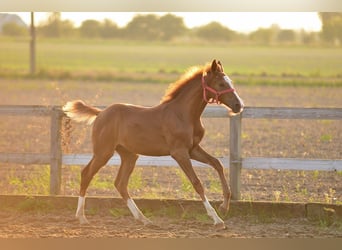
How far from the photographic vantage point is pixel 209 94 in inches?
319

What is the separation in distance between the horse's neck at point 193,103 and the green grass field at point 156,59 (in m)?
31.1

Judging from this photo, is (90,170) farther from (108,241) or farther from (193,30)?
(193,30)

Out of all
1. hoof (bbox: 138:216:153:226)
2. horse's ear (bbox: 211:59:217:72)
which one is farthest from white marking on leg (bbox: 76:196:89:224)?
horse's ear (bbox: 211:59:217:72)

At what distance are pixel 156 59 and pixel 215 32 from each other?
6950 millimetres

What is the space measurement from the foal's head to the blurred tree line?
53.1m

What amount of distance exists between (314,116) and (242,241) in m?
2.00

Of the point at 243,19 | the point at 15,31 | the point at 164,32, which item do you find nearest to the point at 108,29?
the point at 164,32

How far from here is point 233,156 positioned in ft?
28.6

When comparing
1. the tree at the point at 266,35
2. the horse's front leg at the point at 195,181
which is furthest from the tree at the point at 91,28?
the horse's front leg at the point at 195,181

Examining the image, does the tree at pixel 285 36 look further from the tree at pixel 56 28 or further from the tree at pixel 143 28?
the tree at pixel 56 28

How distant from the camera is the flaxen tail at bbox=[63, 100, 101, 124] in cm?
860

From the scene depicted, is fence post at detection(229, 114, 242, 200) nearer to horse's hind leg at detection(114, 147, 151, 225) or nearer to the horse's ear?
the horse's ear

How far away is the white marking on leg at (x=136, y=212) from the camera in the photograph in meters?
8.19

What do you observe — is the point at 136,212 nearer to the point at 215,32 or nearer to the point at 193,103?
the point at 193,103
